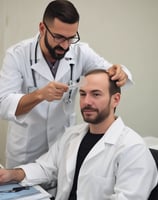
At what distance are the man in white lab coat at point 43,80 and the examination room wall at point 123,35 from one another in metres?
0.85

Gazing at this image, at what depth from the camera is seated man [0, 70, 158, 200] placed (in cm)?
138

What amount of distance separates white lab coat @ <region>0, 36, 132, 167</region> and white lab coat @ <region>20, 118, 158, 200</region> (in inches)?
6.4

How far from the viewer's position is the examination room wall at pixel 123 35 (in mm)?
2541

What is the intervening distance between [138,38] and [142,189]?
216 centimetres

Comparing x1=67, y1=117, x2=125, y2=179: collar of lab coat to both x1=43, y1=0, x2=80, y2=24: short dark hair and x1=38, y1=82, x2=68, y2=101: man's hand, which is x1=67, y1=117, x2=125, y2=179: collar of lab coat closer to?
x1=38, y1=82, x2=68, y2=101: man's hand

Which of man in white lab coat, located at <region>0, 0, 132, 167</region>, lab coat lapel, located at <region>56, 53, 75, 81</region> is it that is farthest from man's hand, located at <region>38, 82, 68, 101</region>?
lab coat lapel, located at <region>56, 53, 75, 81</region>

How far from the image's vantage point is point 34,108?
1.71 m

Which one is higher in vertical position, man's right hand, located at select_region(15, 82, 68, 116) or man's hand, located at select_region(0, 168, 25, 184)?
man's right hand, located at select_region(15, 82, 68, 116)

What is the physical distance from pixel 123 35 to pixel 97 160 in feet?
6.23

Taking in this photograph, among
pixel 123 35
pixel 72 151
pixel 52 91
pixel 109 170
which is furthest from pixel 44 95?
pixel 123 35

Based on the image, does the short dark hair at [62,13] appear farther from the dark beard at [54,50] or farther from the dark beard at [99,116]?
the dark beard at [99,116]

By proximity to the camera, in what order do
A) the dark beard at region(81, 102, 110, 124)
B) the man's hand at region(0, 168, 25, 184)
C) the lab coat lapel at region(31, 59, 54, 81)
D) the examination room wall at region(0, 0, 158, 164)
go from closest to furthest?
the man's hand at region(0, 168, 25, 184) → the dark beard at region(81, 102, 110, 124) → the lab coat lapel at region(31, 59, 54, 81) → the examination room wall at region(0, 0, 158, 164)

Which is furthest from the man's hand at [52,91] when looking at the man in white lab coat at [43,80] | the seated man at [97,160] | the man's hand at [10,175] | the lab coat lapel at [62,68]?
the man's hand at [10,175]

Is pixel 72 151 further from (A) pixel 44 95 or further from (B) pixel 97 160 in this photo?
(A) pixel 44 95
